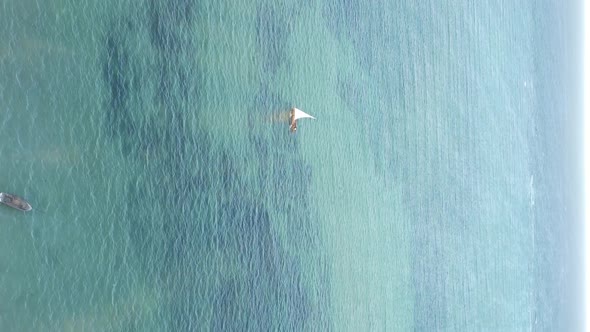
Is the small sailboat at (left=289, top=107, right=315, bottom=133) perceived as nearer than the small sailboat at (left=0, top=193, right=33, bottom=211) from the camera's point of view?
No

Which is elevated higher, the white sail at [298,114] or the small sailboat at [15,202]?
the white sail at [298,114]

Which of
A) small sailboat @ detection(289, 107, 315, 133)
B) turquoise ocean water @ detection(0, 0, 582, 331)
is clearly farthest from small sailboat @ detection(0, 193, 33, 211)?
small sailboat @ detection(289, 107, 315, 133)

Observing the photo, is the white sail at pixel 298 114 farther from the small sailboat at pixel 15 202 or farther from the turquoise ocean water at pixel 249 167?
the small sailboat at pixel 15 202

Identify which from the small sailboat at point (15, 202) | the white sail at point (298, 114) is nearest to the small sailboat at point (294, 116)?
the white sail at point (298, 114)

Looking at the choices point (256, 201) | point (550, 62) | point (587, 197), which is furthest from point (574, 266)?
point (256, 201)

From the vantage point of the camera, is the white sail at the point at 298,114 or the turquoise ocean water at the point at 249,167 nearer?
the turquoise ocean water at the point at 249,167

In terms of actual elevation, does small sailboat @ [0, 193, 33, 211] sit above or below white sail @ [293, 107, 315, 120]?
below

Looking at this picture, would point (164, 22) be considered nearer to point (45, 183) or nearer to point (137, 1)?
point (137, 1)

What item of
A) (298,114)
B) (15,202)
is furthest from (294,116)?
(15,202)

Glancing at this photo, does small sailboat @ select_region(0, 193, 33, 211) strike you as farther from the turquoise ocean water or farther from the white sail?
the white sail
